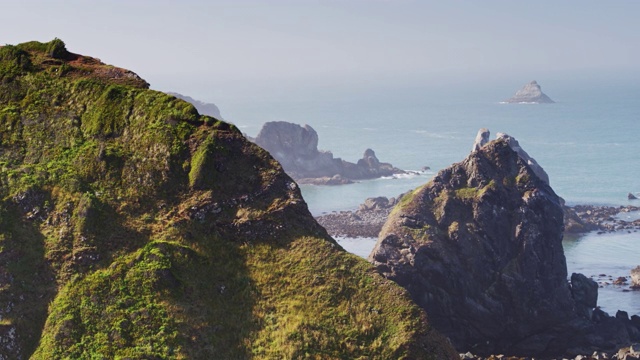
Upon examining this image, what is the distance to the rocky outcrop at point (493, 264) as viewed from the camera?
235 feet

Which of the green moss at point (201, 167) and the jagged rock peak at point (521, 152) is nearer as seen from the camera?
the green moss at point (201, 167)

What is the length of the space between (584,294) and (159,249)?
49387mm

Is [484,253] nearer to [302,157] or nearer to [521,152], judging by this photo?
[521,152]

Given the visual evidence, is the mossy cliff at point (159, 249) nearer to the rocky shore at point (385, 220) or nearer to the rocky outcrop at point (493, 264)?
the rocky outcrop at point (493, 264)

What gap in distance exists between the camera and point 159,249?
144ft

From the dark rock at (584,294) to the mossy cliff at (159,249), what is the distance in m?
39.0

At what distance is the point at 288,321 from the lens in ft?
137

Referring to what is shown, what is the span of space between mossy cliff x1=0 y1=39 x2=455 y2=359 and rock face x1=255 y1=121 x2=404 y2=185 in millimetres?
130782

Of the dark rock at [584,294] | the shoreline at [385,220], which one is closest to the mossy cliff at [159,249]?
the dark rock at [584,294]

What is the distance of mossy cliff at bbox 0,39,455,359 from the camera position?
40719 mm

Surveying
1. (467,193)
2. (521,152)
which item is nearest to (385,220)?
(521,152)

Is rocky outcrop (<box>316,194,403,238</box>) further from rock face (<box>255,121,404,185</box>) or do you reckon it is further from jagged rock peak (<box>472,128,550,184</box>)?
rock face (<box>255,121,404,185</box>)

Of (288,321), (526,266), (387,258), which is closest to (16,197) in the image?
(288,321)

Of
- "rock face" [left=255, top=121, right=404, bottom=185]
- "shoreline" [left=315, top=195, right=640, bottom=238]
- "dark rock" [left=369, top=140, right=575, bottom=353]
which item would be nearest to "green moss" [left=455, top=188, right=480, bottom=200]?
"dark rock" [left=369, top=140, right=575, bottom=353]
